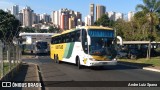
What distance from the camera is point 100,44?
79.5 ft

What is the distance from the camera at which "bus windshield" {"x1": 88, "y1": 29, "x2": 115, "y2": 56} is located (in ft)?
79.3

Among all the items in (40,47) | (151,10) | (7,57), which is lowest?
(7,57)

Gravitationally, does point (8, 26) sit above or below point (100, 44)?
above

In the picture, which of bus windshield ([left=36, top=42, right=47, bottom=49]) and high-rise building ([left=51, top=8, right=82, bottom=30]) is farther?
high-rise building ([left=51, top=8, right=82, bottom=30])

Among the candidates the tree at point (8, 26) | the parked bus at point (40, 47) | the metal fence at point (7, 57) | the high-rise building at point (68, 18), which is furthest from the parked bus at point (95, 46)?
the high-rise building at point (68, 18)

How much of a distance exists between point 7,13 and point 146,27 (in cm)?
4822

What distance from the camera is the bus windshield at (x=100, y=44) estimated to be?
24.2 m

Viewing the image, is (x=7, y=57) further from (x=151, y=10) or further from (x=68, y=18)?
(x=68, y=18)

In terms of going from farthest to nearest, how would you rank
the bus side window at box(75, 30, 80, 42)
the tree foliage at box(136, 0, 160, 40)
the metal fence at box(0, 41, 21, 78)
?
the tree foliage at box(136, 0, 160, 40), the bus side window at box(75, 30, 80, 42), the metal fence at box(0, 41, 21, 78)

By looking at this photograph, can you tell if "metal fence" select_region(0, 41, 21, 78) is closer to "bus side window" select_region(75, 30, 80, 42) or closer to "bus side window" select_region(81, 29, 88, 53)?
"bus side window" select_region(81, 29, 88, 53)

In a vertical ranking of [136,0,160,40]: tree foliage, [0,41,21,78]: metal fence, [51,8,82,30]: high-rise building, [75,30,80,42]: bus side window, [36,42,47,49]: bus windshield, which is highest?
[51,8,82,30]: high-rise building

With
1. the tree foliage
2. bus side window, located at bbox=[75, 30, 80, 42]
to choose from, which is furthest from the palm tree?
bus side window, located at bbox=[75, 30, 80, 42]

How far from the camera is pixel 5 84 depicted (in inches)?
572

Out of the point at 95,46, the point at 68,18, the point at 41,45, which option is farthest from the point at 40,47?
the point at 68,18
